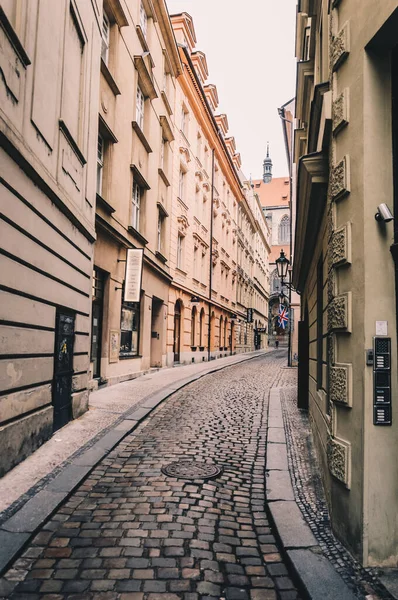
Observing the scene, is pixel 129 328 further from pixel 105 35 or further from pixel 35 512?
pixel 35 512

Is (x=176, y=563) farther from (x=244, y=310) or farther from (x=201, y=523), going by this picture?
(x=244, y=310)

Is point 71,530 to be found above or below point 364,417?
below

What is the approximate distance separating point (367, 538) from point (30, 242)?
15.9 ft

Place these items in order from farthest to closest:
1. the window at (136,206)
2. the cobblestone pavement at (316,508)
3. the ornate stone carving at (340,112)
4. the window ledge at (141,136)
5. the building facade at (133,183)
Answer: the window at (136,206), the window ledge at (141,136), the building facade at (133,183), the ornate stone carving at (340,112), the cobblestone pavement at (316,508)

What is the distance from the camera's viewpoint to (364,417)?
132 inches

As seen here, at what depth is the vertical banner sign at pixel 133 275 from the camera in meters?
13.3

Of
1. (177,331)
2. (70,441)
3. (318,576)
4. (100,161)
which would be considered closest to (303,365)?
(70,441)

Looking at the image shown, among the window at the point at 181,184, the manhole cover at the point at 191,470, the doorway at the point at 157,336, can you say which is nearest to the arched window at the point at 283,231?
the window at the point at 181,184

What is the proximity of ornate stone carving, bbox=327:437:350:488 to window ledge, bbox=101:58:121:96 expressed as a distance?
11.1 meters

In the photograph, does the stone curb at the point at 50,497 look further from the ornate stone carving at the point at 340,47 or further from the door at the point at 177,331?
the door at the point at 177,331

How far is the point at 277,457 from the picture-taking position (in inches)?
238

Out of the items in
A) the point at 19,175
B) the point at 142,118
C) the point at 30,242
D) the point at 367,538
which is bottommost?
the point at 367,538

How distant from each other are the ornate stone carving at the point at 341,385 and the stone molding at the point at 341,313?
0.31 m

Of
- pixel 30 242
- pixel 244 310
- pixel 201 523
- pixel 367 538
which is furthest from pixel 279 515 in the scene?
pixel 244 310
